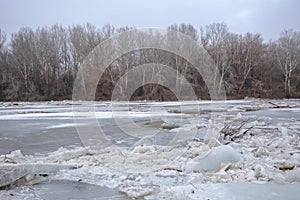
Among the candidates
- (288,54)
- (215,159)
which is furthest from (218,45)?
(215,159)

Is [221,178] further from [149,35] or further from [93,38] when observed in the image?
[93,38]

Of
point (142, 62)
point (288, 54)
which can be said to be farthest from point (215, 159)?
point (288, 54)

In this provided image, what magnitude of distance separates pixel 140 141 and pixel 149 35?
1100 inches

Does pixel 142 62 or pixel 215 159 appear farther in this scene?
pixel 142 62

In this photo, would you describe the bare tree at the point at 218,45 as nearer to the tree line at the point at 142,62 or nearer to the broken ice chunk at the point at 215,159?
the tree line at the point at 142,62

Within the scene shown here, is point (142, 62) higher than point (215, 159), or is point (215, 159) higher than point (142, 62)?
point (142, 62)

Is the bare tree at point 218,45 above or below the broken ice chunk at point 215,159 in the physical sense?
above

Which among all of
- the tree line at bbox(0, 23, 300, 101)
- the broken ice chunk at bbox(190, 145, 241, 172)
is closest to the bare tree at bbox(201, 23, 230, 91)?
the tree line at bbox(0, 23, 300, 101)

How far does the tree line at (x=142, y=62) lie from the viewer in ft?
121

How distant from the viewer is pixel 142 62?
122 ft

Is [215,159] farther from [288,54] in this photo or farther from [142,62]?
[288,54]

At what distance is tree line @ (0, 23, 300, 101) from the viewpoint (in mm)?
37031

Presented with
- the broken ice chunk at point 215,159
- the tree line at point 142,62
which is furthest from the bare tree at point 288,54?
the broken ice chunk at point 215,159

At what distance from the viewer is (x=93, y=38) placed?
42156 millimetres
